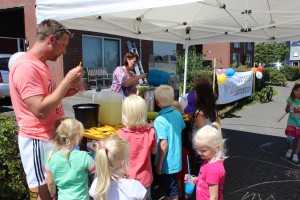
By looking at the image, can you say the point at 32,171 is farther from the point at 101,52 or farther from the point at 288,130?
the point at 101,52

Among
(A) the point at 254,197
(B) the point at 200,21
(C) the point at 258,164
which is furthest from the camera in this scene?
(B) the point at 200,21

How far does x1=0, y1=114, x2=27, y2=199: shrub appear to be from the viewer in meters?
3.04

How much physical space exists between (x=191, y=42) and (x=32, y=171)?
5095 millimetres

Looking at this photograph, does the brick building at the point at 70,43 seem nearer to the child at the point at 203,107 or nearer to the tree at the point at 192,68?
the tree at the point at 192,68

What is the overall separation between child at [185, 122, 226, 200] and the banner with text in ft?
25.3

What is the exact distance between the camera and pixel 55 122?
7.25 ft

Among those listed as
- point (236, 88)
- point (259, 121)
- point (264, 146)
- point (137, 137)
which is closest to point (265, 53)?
point (236, 88)

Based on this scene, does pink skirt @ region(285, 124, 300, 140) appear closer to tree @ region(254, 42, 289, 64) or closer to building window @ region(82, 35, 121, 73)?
building window @ region(82, 35, 121, 73)

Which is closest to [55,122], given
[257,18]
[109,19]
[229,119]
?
[109,19]

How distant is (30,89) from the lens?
1.92 m

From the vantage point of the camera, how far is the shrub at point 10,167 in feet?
9.97

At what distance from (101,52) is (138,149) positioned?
11.9m

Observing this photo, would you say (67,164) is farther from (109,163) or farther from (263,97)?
(263,97)

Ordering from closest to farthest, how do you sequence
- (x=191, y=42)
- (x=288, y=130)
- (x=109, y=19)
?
(x=109, y=19) < (x=288, y=130) < (x=191, y=42)
